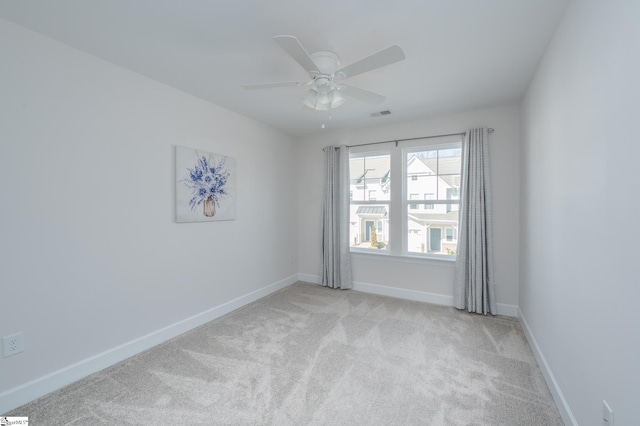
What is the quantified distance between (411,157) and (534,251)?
6.22ft

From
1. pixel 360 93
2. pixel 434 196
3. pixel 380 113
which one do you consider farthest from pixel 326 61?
pixel 434 196

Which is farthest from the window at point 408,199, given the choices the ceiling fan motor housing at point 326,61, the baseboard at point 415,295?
the ceiling fan motor housing at point 326,61

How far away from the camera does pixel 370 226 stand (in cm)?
420

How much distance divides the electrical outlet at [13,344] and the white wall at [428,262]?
3.32 meters

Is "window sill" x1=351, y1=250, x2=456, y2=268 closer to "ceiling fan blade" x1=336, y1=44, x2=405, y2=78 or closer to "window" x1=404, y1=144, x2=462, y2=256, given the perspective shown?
"window" x1=404, y1=144, x2=462, y2=256

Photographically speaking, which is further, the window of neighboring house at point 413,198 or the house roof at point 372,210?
the house roof at point 372,210

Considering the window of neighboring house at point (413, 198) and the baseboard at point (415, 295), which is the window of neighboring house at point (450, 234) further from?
the baseboard at point (415, 295)

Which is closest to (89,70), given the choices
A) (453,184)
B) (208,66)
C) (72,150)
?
(72,150)

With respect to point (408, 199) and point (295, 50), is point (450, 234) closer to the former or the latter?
point (408, 199)

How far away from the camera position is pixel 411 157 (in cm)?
385

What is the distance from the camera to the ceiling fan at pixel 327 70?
5.06 feet

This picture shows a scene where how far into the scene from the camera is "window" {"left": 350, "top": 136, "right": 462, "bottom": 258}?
143 inches

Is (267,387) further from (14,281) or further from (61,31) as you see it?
(61,31)

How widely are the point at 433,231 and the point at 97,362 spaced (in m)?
3.79
